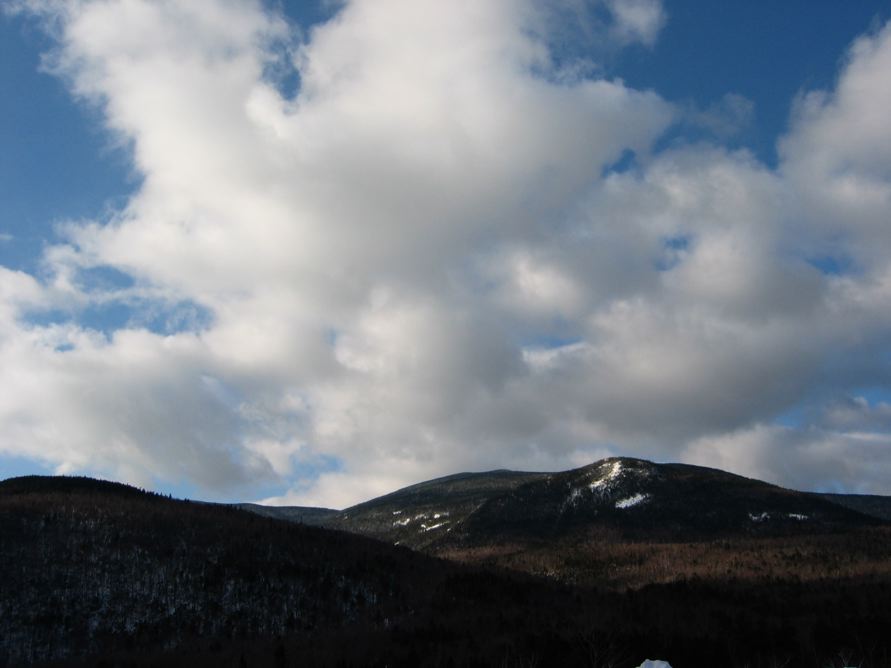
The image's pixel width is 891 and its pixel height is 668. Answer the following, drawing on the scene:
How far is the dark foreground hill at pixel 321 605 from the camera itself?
63.7 metres

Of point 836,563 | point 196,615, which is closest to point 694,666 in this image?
point 196,615

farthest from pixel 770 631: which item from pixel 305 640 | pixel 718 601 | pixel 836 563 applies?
pixel 836 563

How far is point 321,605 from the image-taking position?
8831 cm

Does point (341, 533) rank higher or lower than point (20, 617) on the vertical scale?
higher

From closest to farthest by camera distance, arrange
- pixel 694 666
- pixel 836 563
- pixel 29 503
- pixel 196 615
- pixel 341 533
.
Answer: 1. pixel 694 666
2. pixel 196 615
3. pixel 29 503
4. pixel 341 533
5. pixel 836 563

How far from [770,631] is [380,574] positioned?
48709mm

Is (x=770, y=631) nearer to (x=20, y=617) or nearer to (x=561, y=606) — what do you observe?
(x=561, y=606)

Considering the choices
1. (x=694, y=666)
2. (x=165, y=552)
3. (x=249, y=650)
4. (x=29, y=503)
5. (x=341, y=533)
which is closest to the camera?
(x=694, y=666)

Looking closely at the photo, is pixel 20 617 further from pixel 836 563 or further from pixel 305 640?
pixel 836 563

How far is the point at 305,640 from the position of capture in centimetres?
7150

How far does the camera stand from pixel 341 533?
123 m

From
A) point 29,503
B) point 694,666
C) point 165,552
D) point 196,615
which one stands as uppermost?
point 29,503

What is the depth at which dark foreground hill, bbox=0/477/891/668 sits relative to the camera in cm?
6366

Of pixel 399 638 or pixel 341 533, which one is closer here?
pixel 399 638
